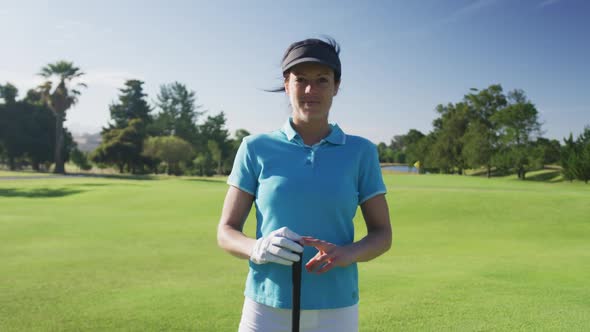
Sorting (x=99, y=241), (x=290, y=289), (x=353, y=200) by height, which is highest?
(x=353, y=200)

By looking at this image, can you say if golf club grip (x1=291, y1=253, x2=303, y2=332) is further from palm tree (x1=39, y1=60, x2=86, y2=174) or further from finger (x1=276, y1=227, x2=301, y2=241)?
palm tree (x1=39, y1=60, x2=86, y2=174)

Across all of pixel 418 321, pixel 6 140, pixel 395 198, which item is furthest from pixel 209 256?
pixel 6 140

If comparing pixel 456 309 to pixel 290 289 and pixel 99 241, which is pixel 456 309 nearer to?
pixel 290 289

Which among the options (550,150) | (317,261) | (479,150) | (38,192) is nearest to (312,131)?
(317,261)

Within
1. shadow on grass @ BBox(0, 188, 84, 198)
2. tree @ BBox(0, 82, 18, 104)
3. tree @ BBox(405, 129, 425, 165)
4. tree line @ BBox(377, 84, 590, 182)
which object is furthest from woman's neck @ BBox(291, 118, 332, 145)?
tree @ BBox(405, 129, 425, 165)

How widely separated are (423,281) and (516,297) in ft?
4.66

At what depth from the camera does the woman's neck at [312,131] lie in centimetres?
254

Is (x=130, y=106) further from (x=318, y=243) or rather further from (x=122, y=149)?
(x=318, y=243)

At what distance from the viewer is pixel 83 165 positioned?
91.6 meters

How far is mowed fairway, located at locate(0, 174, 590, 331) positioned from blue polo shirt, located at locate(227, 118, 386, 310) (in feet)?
10.8

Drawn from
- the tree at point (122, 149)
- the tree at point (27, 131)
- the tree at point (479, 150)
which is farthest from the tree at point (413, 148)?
the tree at point (27, 131)

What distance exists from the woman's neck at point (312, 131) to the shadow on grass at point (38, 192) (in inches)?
1163

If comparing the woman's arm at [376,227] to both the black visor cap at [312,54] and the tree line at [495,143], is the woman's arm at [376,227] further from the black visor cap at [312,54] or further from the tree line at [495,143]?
the tree line at [495,143]

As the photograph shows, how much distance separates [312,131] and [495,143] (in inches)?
2883
